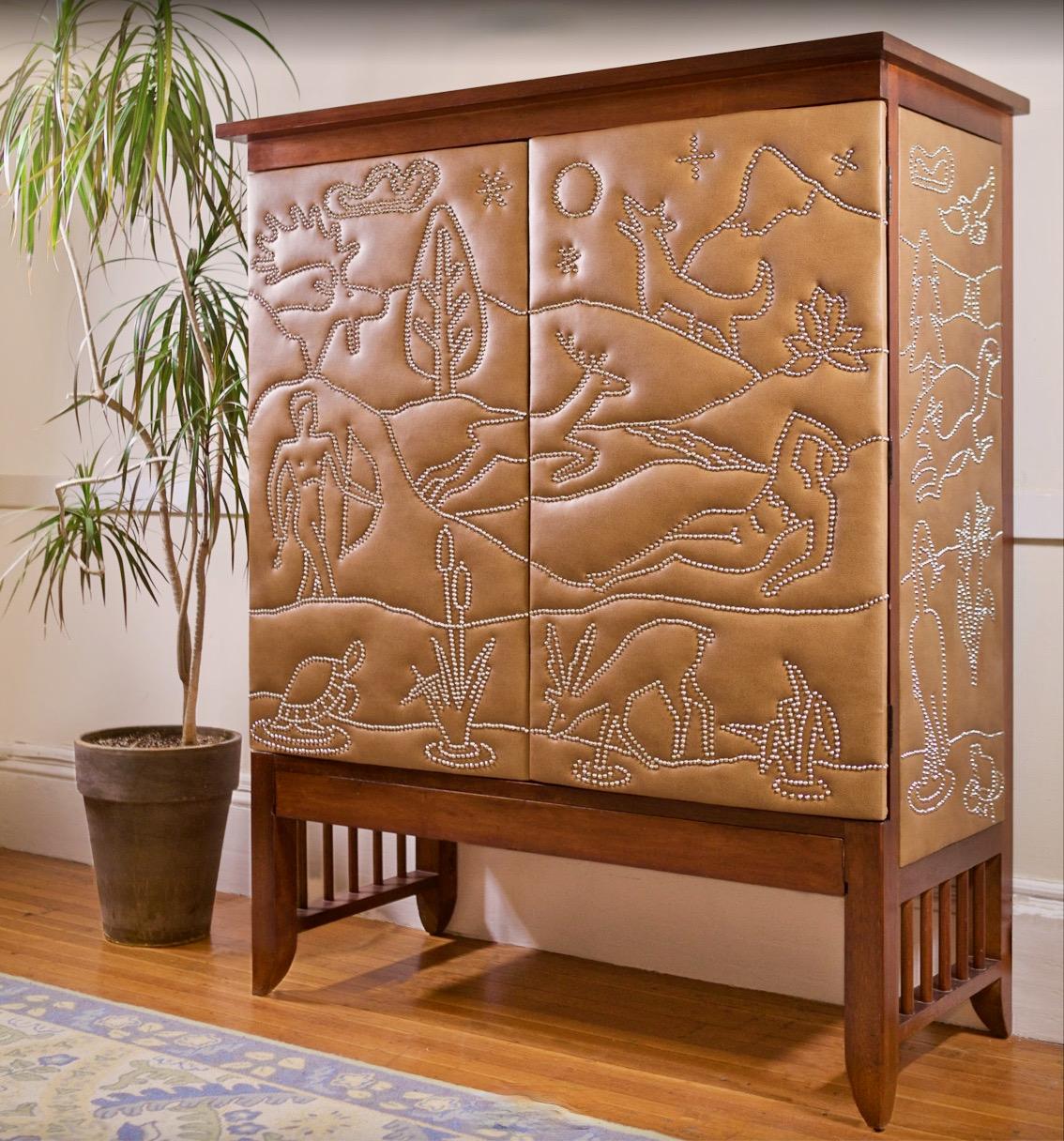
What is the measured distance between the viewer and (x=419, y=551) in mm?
2191

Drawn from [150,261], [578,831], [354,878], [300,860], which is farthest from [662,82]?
[150,261]

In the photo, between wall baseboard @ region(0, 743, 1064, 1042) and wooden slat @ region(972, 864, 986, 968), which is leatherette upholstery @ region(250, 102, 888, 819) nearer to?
wooden slat @ region(972, 864, 986, 968)

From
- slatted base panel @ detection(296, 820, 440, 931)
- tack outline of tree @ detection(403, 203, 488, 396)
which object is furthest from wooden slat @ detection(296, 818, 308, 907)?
tack outline of tree @ detection(403, 203, 488, 396)

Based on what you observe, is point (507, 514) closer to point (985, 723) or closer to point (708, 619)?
point (708, 619)

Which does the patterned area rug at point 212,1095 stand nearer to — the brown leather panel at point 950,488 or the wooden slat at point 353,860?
the wooden slat at point 353,860

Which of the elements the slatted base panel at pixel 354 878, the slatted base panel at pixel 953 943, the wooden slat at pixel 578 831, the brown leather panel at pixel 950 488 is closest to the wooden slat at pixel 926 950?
the slatted base panel at pixel 953 943

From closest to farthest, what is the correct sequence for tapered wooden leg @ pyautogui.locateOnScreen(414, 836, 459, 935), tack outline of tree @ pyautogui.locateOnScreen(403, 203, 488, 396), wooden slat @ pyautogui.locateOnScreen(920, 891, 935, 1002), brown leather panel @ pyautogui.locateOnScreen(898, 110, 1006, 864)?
brown leather panel @ pyautogui.locateOnScreen(898, 110, 1006, 864), wooden slat @ pyautogui.locateOnScreen(920, 891, 935, 1002), tack outline of tree @ pyautogui.locateOnScreen(403, 203, 488, 396), tapered wooden leg @ pyautogui.locateOnScreen(414, 836, 459, 935)

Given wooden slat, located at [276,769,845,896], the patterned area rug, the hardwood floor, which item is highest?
wooden slat, located at [276,769,845,896]

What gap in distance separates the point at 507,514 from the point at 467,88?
25.5 inches

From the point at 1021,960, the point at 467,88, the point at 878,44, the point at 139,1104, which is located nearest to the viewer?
the point at 878,44

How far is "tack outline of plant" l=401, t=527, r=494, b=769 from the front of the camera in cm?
215

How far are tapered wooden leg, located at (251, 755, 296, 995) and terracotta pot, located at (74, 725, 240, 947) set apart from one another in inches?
11.8

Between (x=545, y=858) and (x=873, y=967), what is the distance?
3.03ft

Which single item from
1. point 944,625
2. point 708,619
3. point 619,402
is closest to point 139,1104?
point 708,619
